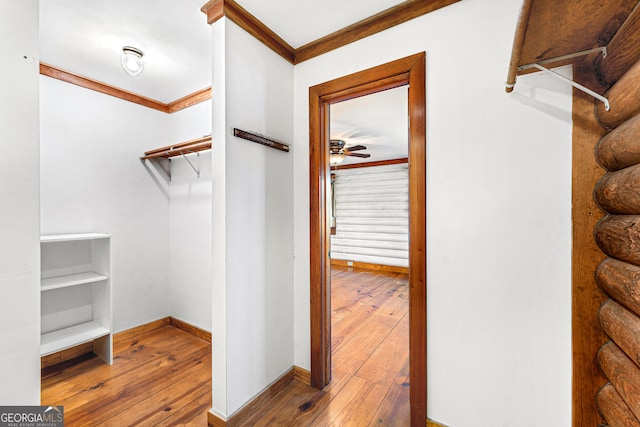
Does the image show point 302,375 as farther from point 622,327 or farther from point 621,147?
point 621,147

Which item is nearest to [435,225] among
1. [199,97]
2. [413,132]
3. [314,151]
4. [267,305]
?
[413,132]

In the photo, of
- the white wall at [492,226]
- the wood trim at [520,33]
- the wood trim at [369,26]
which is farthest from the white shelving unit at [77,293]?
the wood trim at [520,33]

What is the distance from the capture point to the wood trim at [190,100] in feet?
8.60

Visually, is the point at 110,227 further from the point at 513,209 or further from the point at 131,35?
the point at 513,209

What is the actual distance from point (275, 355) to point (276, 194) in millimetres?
1166

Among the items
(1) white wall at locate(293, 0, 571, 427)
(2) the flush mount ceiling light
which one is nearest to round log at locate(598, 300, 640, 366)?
(1) white wall at locate(293, 0, 571, 427)

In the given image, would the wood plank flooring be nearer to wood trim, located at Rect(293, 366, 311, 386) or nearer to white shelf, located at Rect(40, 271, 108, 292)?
wood trim, located at Rect(293, 366, 311, 386)

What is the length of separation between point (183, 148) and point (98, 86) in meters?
0.99

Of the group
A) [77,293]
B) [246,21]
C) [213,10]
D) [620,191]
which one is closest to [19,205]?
[213,10]

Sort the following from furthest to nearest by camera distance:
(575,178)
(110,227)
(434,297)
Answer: (110,227), (434,297), (575,178)

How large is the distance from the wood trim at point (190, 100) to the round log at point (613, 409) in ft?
10.8

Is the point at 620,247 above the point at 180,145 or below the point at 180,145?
below

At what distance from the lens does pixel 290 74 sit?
2039 mm

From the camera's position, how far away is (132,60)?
1.99 metres
